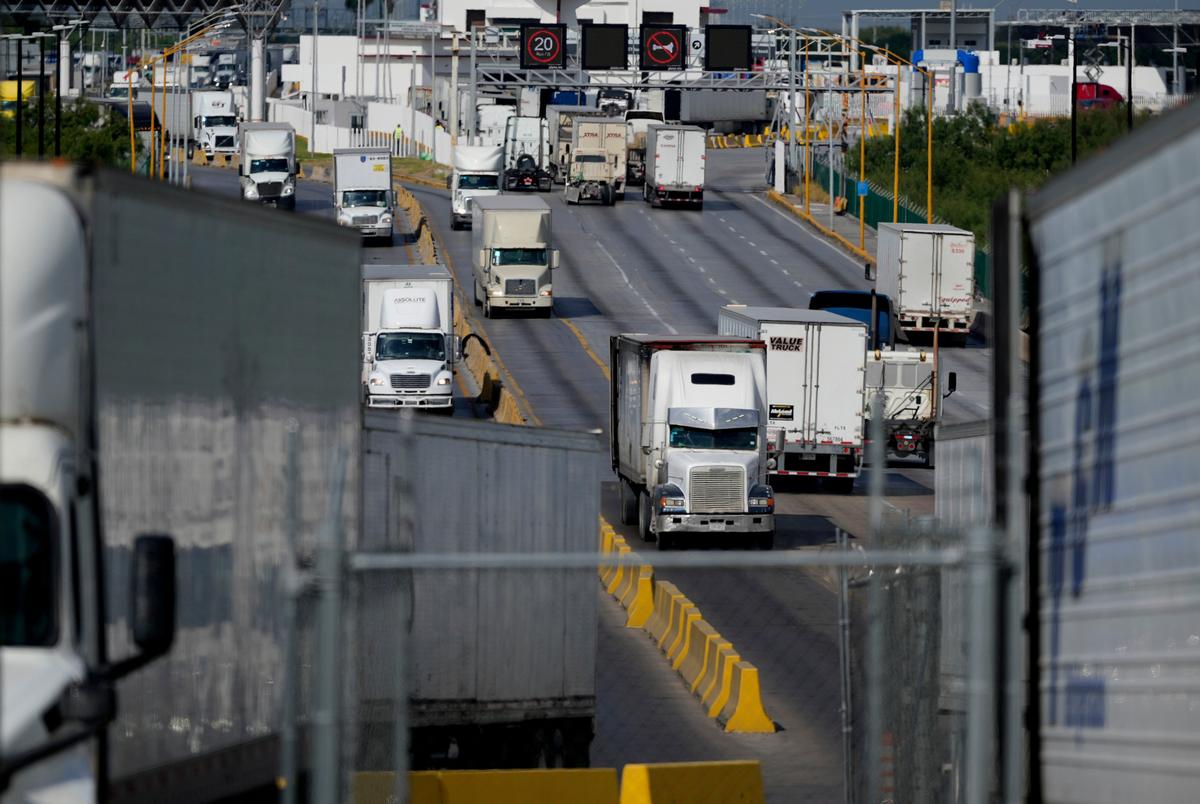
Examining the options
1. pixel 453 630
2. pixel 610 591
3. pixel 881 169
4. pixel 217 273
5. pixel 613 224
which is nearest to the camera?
pixel 217 273

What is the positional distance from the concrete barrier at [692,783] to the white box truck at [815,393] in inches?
1029

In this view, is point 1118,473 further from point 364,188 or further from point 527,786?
point 364,188

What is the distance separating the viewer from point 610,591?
3067 cm

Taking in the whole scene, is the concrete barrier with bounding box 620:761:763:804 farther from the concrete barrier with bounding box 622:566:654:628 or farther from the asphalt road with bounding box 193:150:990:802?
the concrete barrier with bounding box 622:566:654:628

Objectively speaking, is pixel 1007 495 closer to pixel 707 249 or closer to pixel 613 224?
pixel 707 249

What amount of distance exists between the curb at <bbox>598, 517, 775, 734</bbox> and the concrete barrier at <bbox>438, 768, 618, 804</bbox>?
11.5 feet

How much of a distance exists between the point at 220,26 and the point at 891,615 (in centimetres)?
11325

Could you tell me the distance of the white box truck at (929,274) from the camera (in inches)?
2331

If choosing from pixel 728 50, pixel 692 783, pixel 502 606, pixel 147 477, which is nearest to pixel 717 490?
pixel 502 606

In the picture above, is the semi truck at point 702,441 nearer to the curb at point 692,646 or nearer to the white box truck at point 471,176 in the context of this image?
the curb at point 692,646

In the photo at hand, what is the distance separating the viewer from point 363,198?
76.2 metres

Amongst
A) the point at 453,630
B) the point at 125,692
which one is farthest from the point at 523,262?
the point at 125,692

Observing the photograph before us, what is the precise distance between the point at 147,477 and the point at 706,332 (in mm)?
53799

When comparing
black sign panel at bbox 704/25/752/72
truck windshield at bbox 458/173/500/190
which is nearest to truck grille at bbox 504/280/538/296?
truck windshield at bbox 458/173/500/190
